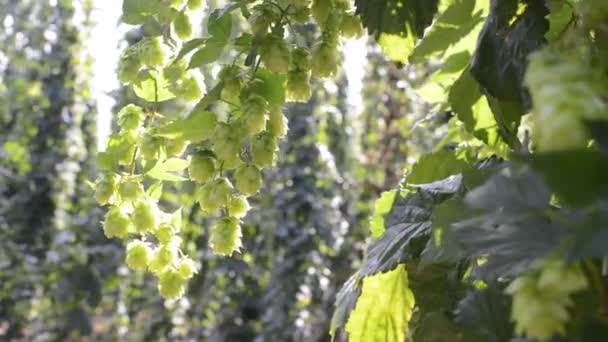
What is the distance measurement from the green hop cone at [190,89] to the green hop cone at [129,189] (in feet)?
0.38

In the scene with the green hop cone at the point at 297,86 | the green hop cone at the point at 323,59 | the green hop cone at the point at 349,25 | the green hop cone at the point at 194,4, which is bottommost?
the green hop cone at the point at 297,86

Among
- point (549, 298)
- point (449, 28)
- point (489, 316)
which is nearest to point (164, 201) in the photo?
point (449, 28)

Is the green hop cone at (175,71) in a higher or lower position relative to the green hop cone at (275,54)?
higher

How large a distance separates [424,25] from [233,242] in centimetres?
29

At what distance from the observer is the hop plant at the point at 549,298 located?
1.24 feet

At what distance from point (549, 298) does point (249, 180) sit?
441mm

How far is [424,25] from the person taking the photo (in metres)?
0.78

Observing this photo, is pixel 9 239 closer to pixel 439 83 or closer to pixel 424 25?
pixel 439 83

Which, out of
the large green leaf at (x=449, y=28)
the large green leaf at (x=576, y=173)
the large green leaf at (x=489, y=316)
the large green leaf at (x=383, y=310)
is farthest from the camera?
the large green leaf at (x=449, y=28)

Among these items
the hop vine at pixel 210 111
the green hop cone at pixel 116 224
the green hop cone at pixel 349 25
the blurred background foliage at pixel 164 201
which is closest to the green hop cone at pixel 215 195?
the hop vine at pixel 210 111

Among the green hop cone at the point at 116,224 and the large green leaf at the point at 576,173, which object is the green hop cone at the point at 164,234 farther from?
the large green leaf at the point at 576,173

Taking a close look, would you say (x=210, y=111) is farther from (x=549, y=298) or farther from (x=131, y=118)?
(x=549, y=298)

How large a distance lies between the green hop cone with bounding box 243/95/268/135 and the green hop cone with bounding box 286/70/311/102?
67mm

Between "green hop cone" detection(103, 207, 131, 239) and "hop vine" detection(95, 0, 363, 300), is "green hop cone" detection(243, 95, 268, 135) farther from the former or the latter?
"green hop cone" detection(103, 207, 131, 239)
